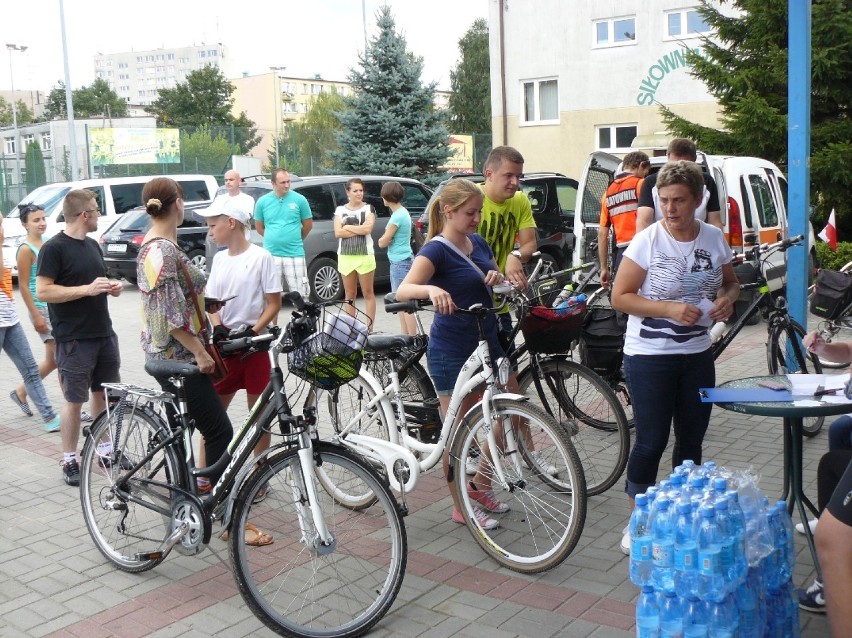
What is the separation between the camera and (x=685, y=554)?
3.06 meters

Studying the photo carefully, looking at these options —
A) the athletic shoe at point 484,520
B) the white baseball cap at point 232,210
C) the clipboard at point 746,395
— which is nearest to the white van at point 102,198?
the white baseball cap at point 232,210

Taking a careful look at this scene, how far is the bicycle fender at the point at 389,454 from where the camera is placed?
4719 mm

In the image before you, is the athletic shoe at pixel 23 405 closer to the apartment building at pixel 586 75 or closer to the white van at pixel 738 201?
the white van at pixel 738 201

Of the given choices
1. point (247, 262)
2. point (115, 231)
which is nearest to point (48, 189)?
point (115, 231)

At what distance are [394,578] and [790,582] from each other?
61.6 inches

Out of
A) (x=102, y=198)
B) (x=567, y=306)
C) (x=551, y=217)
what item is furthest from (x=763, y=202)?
(x=102, y=198)

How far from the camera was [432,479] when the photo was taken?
595 cm

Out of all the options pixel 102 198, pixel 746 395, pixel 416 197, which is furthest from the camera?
pixel 102 198

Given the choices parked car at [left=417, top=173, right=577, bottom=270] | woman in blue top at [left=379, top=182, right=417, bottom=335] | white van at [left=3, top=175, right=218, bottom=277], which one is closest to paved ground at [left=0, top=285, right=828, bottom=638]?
woman in blue top at [left=379, top=182, right=417, bottom=335]

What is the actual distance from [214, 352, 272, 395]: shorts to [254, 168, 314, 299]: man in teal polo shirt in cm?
661

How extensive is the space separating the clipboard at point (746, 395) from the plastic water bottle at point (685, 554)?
0.60m

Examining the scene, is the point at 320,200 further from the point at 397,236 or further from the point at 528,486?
the point at 528,486

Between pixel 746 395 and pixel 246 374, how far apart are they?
2757mm

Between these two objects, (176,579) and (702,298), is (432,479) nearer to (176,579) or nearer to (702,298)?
(176,579)
